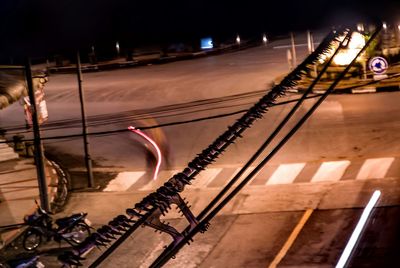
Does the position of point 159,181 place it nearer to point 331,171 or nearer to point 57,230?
point 331,171

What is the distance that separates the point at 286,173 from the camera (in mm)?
16984

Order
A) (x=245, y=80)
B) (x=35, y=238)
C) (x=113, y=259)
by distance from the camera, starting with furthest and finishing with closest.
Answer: (x=245, y=80)
(x=35, y=238)
(x=113, y=259)

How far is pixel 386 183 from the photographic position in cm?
1510

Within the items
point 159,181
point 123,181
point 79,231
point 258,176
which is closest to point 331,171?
point 258,176

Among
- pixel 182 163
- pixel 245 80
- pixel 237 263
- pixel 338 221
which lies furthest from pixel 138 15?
pixel 245 80

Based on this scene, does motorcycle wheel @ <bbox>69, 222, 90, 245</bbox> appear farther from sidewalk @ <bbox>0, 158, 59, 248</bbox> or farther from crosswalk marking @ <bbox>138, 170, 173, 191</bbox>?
crosswalk marking @ <bbox>138, 170, 173, 191</bbox>

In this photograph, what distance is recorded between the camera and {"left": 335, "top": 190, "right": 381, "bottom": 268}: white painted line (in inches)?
432

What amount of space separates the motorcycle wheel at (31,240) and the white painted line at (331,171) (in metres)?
6.51

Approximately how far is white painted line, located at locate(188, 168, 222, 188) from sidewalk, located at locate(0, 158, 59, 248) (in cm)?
349

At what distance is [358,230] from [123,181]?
7502 mm

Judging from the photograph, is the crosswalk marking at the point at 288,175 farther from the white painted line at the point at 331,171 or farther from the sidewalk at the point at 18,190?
the sidewalk at the point at 18,190

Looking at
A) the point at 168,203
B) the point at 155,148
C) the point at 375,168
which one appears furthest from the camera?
the point at 155,148

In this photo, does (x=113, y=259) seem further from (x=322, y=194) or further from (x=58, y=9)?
(x=58, y=9)

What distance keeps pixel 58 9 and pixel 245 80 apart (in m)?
32.3
